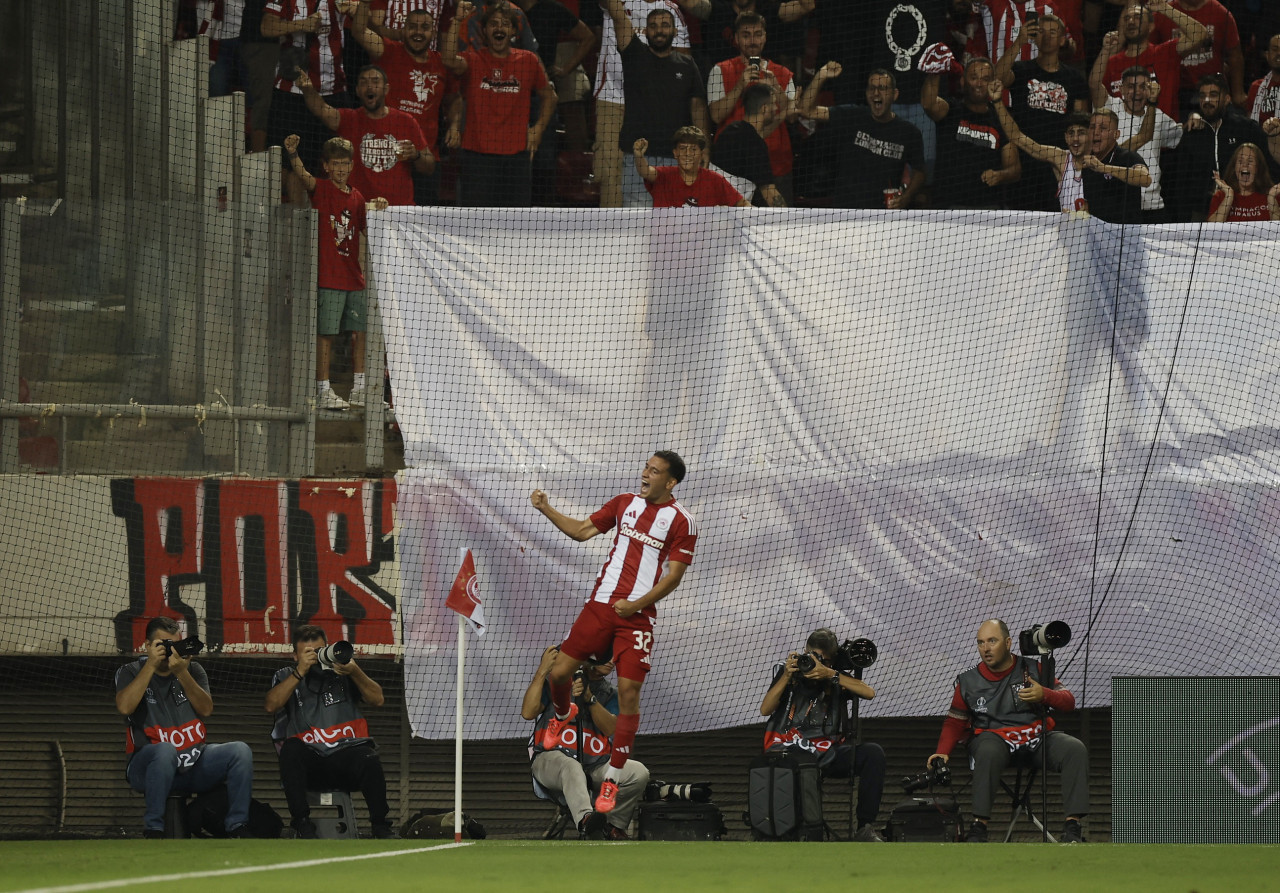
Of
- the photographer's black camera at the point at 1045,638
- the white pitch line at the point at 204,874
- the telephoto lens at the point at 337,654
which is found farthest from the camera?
the telephoto lens at the point at 337,654

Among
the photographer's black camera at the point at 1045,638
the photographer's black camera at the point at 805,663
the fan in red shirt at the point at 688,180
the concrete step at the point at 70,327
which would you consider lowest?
the photographer's black camera at the point at 805,663

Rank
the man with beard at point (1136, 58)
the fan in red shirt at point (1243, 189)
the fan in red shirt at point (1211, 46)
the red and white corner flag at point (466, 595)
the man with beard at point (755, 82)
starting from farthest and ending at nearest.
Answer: the fan in red shirt at point (1211, 46)
the man with beard at point (1136, 58)
the man with beard at point (755, 82)
the fan in red shirt at point (1243, 189)
the red and white corner flag at point (466, 595)

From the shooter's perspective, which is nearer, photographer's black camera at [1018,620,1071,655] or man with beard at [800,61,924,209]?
photographer's black camera at [1018,620,1071,655]

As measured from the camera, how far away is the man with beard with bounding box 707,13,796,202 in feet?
38.8

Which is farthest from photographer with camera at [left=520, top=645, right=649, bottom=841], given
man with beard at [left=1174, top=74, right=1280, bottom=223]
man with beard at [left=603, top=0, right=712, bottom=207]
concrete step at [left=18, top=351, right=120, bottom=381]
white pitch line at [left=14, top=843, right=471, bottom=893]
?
man with beard at [left=1174, top=74, right=1280, bottom=223]

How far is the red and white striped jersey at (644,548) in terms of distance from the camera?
8922 millimetres

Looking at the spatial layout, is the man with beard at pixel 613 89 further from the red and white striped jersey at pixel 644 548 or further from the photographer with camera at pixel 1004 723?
the photographer with camera at pixel 1004 723

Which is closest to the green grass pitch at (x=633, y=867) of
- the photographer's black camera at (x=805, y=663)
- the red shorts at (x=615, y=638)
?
the red shorts at (x=615, y=638)

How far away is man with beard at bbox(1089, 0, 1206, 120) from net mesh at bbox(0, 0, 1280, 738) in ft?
7.22

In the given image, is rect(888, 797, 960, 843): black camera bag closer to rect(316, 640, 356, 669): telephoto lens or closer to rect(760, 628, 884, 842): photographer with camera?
rect(760, 628, 884, 842): photographer with camera

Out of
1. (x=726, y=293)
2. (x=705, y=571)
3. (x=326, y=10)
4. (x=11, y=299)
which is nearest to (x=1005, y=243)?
(x=726, y=293)

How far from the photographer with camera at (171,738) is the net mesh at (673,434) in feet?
2.45

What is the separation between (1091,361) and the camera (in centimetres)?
1042

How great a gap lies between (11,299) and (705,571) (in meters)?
4.68
